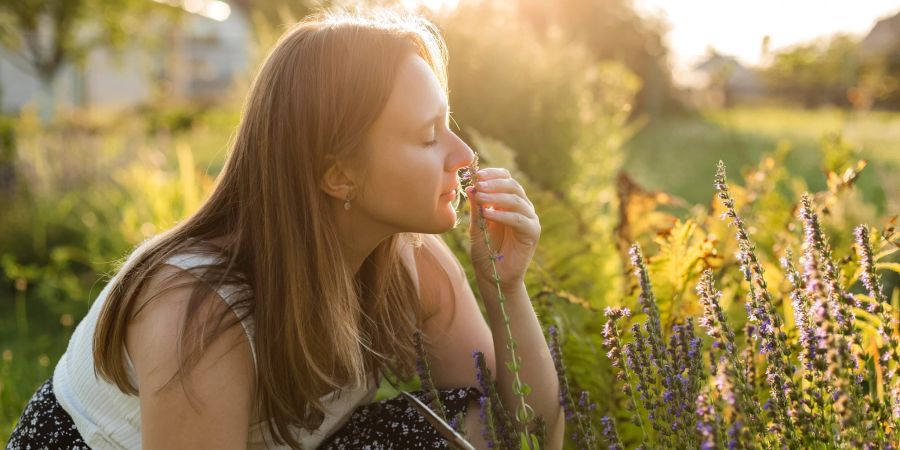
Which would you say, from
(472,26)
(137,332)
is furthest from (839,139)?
(472,26)

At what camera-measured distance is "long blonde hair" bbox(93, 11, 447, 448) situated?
71.3 inches

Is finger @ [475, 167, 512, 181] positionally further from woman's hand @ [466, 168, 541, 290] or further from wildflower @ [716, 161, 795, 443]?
wildflower @ [716, 161, 795, 443]

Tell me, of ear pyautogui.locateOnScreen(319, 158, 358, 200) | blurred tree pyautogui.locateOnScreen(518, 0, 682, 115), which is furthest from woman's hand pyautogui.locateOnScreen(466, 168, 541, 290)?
blurred tree pyautogui.locateOnScreen(518, 0, 682, 115)

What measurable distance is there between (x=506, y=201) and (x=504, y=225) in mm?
127

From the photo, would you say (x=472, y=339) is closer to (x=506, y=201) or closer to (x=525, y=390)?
(x=506, y=201)

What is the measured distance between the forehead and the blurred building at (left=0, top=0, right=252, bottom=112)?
62.5 feet

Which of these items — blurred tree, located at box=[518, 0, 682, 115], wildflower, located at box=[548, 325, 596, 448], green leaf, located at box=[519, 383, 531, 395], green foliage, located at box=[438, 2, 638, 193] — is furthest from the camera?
blurred tree, located at box=[518, 0, 682, 115]

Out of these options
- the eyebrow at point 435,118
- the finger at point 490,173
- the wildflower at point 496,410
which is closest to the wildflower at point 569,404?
the wildflower at point 496,410

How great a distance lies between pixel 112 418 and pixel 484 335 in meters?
0.96

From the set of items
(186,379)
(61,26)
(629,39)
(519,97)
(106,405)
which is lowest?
(106,405)

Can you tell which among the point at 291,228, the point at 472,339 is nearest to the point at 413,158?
the point at 291,228

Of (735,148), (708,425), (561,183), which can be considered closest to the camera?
(708,425)

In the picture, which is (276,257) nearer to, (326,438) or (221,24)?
(326,438)

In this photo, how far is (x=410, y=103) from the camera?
1.82 meters
